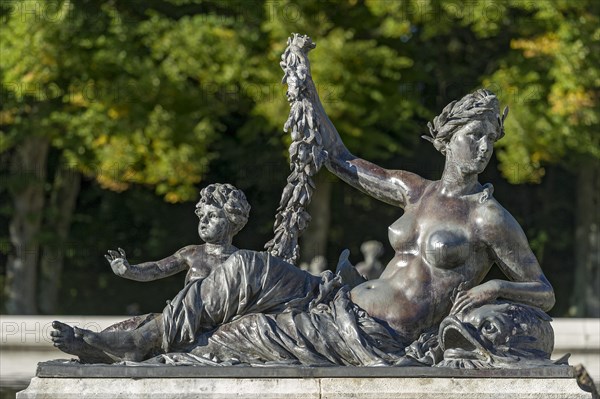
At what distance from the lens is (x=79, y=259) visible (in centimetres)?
2333

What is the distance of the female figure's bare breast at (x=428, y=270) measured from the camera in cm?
741

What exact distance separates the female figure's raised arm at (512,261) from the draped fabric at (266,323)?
539 mm

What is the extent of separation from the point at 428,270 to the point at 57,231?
14.8 m

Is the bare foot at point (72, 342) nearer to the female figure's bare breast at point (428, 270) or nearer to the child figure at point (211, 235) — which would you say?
the child figure at point (211, 235)

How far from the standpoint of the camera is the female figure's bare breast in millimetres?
7410

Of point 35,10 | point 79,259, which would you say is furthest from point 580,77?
point 79,259

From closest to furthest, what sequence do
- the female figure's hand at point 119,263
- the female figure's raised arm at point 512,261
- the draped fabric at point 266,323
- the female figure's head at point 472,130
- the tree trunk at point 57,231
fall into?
the draped fabric at point 266,323 → the female figure's raised arm at point 512,261 → the female figure's head at point 472,130 → the female figure's hand at point 119,263 → the tree trunk at point 57,231

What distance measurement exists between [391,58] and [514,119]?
6.23 feet

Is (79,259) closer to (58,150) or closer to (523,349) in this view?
(58,150)

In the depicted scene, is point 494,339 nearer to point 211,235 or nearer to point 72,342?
point 211,235

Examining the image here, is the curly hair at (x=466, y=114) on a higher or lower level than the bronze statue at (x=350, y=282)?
higher

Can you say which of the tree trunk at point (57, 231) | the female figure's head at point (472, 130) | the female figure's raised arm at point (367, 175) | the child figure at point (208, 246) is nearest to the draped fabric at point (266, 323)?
the child figure at point (208, 246)

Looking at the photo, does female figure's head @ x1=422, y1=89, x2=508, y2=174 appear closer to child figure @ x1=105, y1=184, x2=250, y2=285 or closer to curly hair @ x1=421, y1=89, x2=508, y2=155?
curly hair @ x1=421, y1=89, x2=508, y2=155

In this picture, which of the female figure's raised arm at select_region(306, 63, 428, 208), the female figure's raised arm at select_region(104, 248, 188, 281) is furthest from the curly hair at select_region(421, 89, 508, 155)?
the female figure's raised arm at select_region(104, 248, 188, 281)
